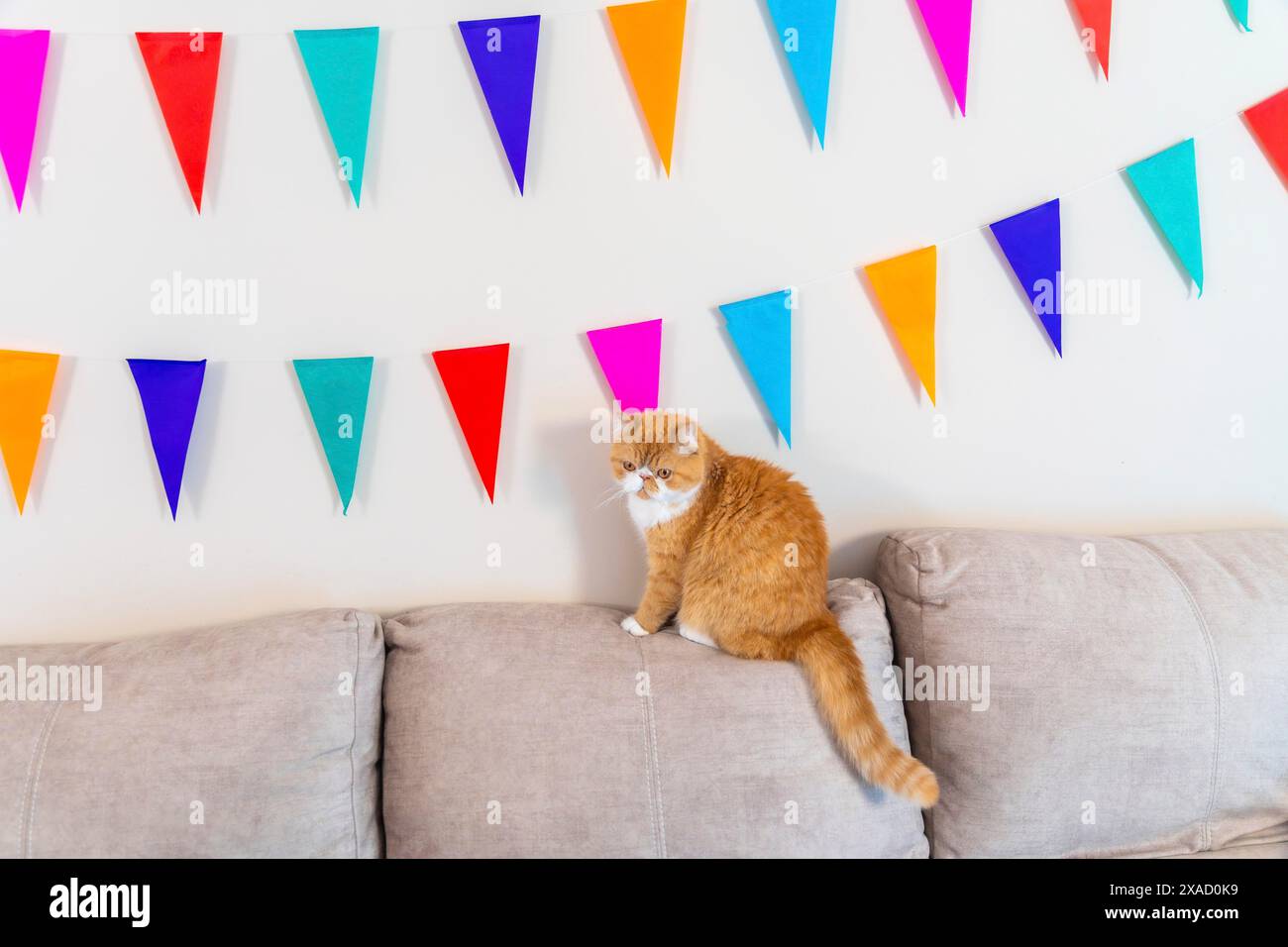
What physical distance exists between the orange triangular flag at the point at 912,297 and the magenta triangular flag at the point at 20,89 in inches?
56.5

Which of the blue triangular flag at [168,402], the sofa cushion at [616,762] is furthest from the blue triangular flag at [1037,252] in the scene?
the blue triangular flag at [168,402]

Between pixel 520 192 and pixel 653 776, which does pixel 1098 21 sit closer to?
pixel 520 192

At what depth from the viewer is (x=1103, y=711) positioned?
1336 millimetres

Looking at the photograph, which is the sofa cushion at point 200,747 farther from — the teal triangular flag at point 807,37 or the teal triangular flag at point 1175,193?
the teal triangular flag at point 1175,193

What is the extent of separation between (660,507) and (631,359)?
0.28m

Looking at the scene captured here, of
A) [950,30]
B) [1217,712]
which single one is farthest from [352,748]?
[950,30]

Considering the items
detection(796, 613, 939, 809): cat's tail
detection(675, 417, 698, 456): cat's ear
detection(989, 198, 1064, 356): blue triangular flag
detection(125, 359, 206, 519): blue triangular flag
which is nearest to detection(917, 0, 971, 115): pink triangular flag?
detection(989, 198, 1064, 356): blue triangular flag

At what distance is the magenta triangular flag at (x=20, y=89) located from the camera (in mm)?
1404

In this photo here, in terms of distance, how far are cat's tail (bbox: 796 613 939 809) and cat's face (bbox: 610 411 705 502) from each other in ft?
1.04

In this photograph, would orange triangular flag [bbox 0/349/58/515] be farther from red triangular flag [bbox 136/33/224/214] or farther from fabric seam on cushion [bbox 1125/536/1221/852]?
fabric seam on cushion [bbox 1125/536/1221/852]

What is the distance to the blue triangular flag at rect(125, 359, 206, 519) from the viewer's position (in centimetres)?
146

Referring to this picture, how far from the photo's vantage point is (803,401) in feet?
5.18

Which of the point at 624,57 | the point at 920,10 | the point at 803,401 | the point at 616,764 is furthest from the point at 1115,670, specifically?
the point at 624,57

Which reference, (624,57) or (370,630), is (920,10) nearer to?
(624,57)
